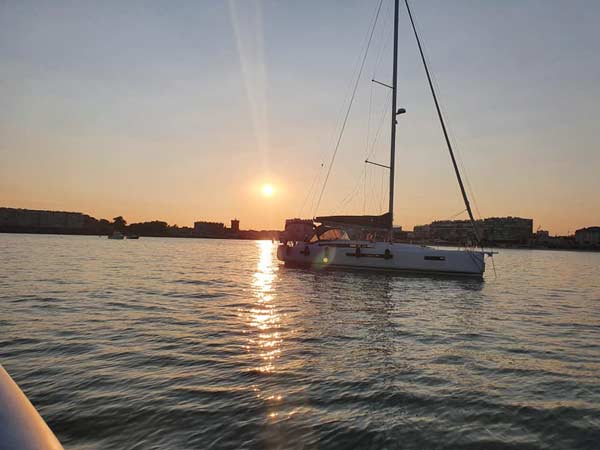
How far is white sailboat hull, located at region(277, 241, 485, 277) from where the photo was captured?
2605 centimetres

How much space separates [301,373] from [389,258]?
2133cm

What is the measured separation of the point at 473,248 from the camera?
1074 inches

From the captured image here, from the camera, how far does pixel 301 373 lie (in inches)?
274

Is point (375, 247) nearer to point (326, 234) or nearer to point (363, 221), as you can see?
point (363, 221)

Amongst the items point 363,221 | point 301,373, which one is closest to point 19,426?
point 301,373

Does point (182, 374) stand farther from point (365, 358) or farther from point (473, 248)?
point (473, 248)

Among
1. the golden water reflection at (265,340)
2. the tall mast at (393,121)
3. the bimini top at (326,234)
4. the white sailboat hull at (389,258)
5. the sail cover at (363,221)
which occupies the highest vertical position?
the tall mast at (393,121)

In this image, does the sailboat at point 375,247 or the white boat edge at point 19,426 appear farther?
the sailboat at point 375,247

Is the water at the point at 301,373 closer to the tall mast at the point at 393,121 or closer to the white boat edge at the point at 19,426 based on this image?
the white boat edge at the point at 19,426

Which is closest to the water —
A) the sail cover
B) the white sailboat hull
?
the white sailboat hull

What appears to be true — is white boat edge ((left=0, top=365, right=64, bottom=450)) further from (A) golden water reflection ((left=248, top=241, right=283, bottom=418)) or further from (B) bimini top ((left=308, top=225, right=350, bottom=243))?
(B) bimini top ((left=308, top=225, right=350, bottom=243))

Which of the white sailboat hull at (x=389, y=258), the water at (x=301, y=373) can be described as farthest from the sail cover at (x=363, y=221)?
the water at (x=301, y=373)

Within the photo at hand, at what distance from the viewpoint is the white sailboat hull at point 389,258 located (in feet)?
85.5

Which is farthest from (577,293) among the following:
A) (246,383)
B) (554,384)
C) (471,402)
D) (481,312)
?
(246,383)
